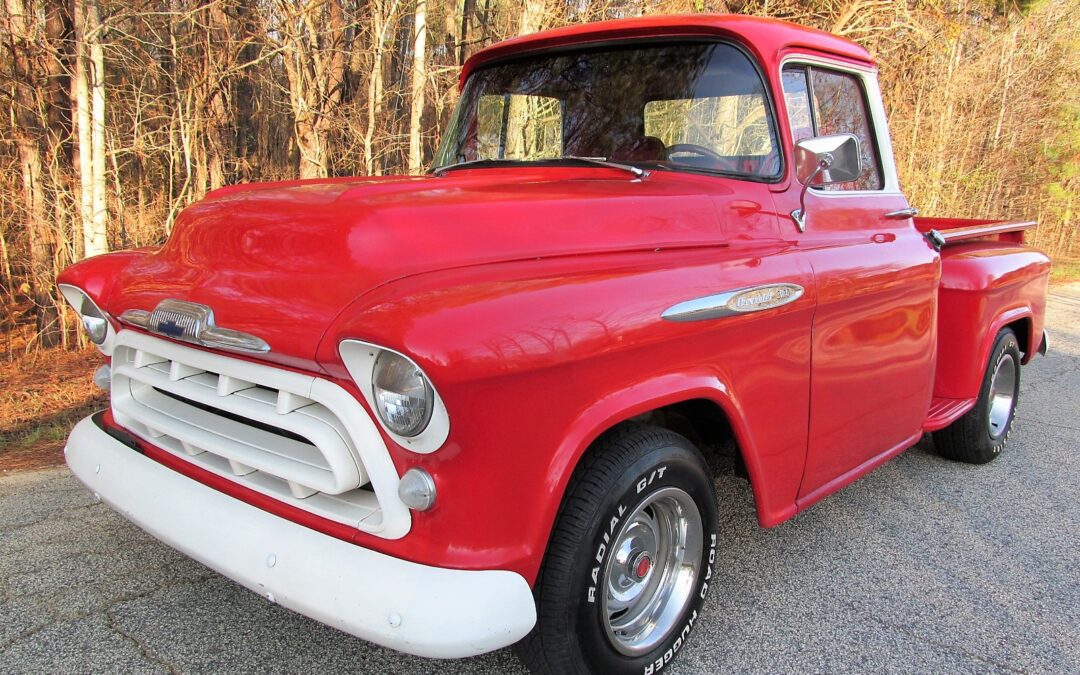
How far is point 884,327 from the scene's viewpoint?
2.89 m

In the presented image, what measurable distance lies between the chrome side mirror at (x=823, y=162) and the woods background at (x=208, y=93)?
5.63 meters

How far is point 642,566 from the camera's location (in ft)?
7.32

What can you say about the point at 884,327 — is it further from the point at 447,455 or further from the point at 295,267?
the point at 295,267

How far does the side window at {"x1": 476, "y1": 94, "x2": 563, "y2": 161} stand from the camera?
3.04 meters

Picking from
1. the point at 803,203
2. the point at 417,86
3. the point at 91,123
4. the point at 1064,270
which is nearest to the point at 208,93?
the point at 91,123

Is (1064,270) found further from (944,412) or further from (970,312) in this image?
(944,412)

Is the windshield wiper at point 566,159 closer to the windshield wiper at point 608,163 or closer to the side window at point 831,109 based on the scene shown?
the windshield wiper at point 608,163

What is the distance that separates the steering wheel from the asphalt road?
1.63 m

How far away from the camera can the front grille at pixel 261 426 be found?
1.69m

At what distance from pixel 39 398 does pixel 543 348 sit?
5261 mm

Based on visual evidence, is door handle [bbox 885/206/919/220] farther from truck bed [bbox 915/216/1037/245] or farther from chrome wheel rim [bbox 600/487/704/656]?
chrome wheel rim [bbox 600/487/704/656]

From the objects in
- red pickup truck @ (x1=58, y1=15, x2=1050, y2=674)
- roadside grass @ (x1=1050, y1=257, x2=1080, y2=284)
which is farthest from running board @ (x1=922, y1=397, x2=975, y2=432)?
roadside grass @ (x1=1050, y1=257, x2=1080, y2=284)

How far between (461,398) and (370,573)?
→ 46 cm

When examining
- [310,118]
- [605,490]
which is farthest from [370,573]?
[310,118]
